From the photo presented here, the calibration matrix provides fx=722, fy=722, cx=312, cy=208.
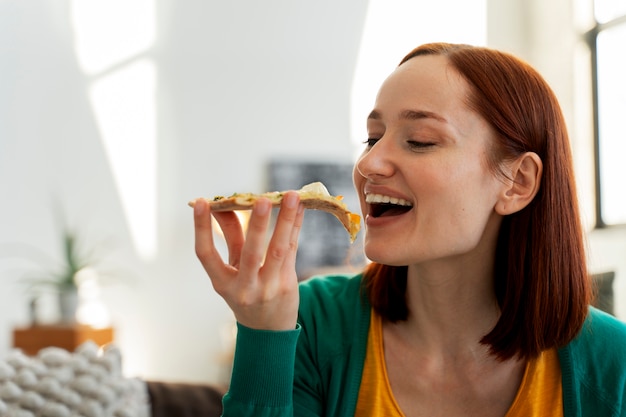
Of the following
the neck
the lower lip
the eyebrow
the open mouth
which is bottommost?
the neck

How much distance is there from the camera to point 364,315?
147cm

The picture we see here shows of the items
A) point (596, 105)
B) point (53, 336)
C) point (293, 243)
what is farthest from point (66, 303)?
point (293, 243)

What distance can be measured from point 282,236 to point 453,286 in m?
0.43

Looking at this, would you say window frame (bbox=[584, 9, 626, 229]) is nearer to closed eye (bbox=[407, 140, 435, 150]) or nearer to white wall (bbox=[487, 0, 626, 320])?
white wall (bbox=[487, 0, 626, 320])

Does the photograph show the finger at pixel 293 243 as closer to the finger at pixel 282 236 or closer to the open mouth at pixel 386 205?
the finger at pixel 282 236

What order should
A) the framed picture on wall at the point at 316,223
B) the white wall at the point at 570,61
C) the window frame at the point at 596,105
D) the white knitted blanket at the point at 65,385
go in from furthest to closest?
the framed picture on wall at the point at 316,223
the window frame at the point at 596,105
the white wall at the point at 570,61
the white knitted blanket at the point at 65,385

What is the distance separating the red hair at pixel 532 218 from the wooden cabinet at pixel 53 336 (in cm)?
387

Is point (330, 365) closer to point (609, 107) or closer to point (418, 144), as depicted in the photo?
point (418, 144)

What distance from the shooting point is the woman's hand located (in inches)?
45.5

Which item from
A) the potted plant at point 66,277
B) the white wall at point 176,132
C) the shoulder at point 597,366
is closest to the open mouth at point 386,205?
the shoulder at point 597,366

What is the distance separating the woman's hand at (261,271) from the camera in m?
1.16

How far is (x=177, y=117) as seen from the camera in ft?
19.9

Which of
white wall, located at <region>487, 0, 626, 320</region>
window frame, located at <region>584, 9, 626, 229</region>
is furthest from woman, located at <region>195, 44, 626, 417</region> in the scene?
window frame, located at <region>584, 9, 626, 229</region>

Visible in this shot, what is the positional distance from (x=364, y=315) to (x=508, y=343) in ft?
0.94
